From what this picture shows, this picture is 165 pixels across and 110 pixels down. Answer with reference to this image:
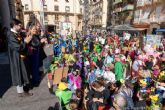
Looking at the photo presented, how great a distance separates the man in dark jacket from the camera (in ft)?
18.8

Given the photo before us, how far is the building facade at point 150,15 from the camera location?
28000 millimetres

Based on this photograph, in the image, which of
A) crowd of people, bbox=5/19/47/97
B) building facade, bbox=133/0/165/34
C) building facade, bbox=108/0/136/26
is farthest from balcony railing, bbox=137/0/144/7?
crowd of people, bbox=5/19/47/97

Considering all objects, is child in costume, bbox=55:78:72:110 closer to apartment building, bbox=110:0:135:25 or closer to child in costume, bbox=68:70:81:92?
child in costume, bbox=68:70:81:92

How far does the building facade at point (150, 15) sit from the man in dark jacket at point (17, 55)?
78.5ft

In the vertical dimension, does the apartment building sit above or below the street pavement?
above

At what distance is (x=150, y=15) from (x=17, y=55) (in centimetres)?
2818

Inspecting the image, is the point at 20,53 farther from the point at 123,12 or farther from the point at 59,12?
the point at 59,12

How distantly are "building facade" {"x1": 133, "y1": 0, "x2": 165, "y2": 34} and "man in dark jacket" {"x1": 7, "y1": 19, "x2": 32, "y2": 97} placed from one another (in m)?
23.9

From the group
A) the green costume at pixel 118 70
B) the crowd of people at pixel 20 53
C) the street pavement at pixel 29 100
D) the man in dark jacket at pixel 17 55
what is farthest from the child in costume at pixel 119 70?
the man in dark jacket at pixel 17 55

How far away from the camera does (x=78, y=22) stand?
2746 inches

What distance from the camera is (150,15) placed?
31141mm

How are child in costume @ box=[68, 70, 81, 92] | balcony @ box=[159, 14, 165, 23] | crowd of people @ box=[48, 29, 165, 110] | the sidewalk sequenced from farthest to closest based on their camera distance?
balcony @ box=[159, 14, 165, 23]
child in costume @ box=[68, 70, 81, 92]
the sidewalk
crowd of people @ box=[48, 29, 165, 110]

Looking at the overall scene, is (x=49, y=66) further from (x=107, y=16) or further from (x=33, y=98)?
(x=107, y=16)

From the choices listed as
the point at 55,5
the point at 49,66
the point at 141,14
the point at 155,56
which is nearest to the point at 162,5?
the point at 141,14
